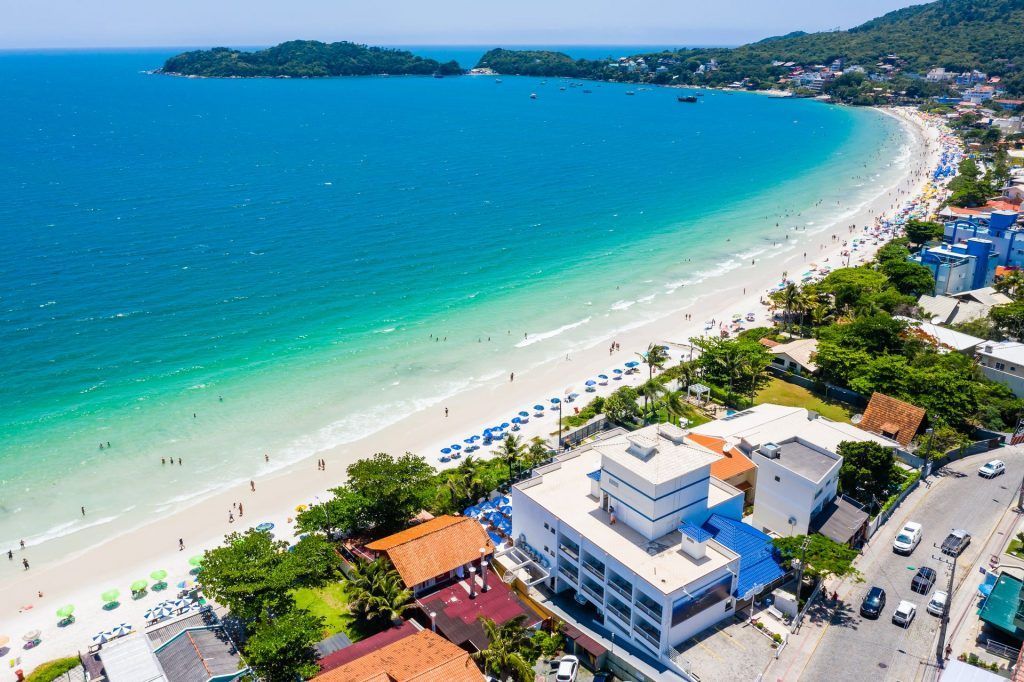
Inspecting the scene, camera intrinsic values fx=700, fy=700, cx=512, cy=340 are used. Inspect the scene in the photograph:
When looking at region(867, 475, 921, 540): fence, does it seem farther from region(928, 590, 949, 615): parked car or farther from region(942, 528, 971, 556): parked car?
region(928, 590, 949, 615): parked car

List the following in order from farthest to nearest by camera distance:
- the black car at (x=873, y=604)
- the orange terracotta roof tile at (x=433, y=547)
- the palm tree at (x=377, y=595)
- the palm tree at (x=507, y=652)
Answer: the orange terracotta roof tile at (x=433, y=547) → the palm tree at (x=377, y=595) → the black car at (x=873, y=604) → the palm tree at (x=507, y=652)

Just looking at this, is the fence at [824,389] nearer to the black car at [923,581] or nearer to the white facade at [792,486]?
the white facade at [792,486]

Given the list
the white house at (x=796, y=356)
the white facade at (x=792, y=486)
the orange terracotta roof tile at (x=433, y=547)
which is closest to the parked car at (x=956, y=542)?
the white facade at (x=792, y=486)

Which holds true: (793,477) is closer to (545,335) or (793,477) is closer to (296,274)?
(545,335)

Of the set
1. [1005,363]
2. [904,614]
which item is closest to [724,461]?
[904,614]

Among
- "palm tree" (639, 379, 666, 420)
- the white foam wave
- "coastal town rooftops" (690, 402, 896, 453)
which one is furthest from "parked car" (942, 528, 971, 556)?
A: the white foam wave
